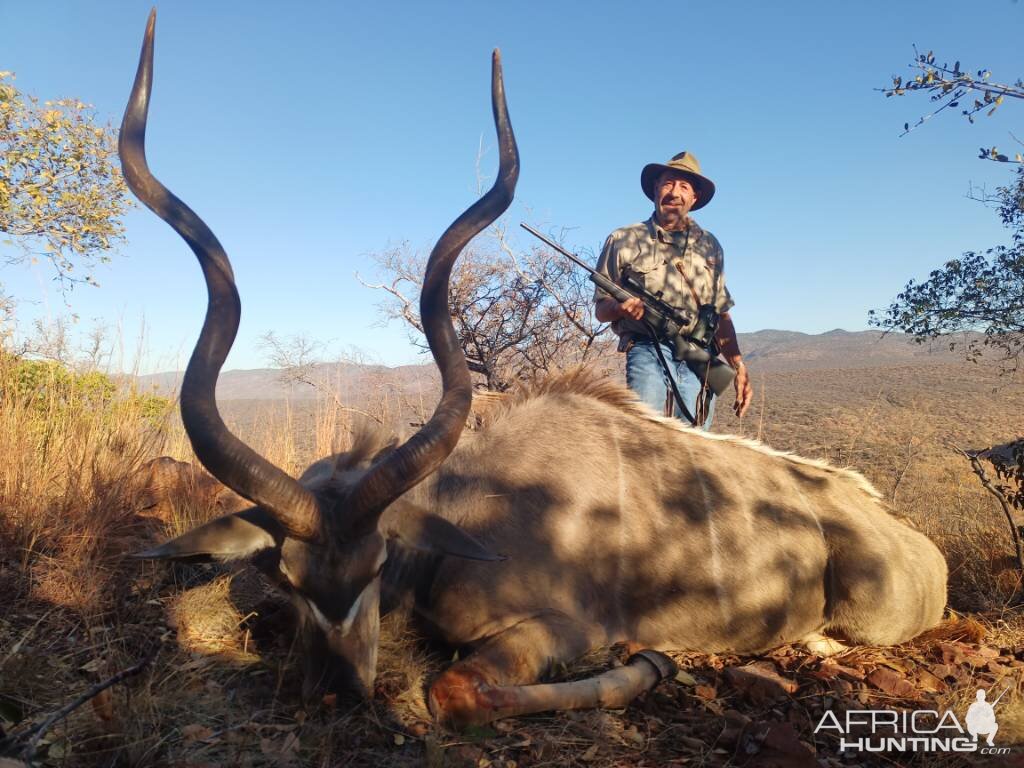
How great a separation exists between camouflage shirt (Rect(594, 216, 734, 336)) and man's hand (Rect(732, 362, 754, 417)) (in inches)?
19.4

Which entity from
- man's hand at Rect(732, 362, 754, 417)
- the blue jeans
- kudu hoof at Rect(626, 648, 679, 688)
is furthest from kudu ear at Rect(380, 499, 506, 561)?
man's hand at Rect(732, 362, 754, 417)

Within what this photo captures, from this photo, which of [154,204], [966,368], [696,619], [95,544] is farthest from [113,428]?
[966,368]

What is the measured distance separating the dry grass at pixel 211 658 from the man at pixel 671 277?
6.07 feet

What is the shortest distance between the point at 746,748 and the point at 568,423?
68.0 inches

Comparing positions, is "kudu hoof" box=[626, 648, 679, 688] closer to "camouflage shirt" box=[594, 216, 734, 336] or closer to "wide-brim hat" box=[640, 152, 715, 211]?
"camouflage shirt" box=[594, 216, 734, 336]

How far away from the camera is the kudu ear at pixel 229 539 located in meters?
2.63

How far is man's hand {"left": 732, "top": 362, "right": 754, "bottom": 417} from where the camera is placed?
518 cm

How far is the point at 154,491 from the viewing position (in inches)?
181

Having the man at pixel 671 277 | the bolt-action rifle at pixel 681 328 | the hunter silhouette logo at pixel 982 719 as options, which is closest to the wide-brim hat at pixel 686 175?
the man at pixel 671 277

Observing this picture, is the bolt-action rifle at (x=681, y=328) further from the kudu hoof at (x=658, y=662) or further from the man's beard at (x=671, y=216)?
the kudu hoof at (x=658, y=662)

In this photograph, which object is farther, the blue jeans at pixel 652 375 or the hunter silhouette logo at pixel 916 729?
the blue jeans at pixel 652 375

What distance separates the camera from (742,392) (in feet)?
17.3

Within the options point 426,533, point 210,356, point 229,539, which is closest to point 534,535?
point 426,533

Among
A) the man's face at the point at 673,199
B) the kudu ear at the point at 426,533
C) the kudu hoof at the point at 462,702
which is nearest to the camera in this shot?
the kudu hoof at the point at 462,702
